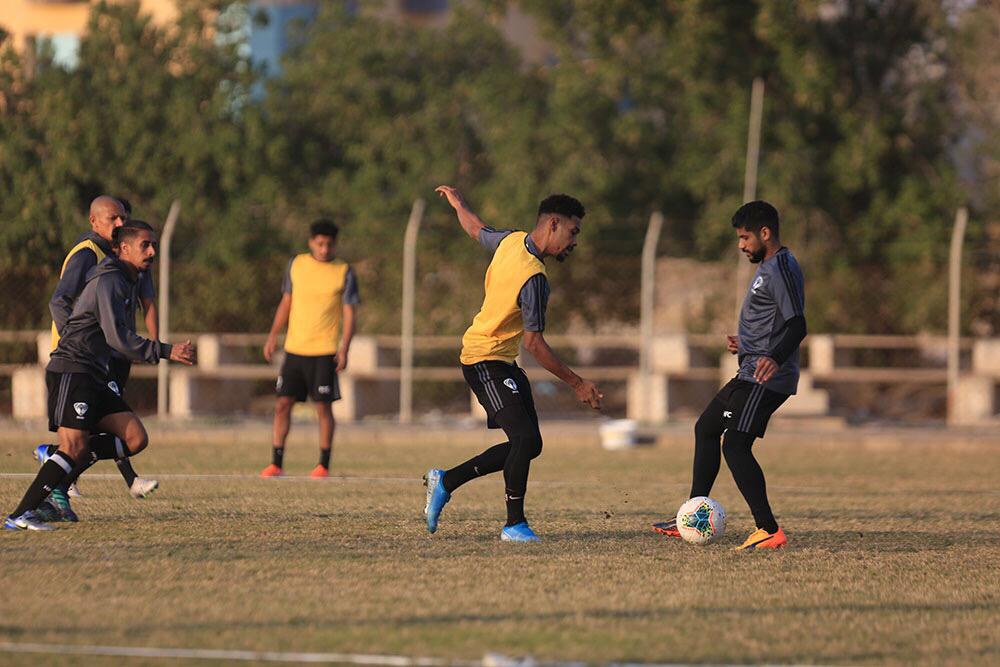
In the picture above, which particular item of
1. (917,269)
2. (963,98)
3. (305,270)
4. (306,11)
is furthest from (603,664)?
(306,11)

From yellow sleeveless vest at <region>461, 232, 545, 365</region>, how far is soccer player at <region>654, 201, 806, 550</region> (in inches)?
45.6

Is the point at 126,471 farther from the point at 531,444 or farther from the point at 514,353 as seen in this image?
the point at 531,444

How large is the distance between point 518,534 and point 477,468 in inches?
18.9

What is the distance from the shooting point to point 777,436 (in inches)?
770

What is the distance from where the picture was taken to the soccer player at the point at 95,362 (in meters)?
8.87

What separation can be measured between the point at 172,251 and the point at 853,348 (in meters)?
9.77

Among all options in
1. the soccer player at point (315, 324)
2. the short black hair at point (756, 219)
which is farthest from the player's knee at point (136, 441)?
the soccer player at point (315, 324)

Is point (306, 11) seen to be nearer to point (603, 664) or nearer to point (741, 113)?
point (741, 113)

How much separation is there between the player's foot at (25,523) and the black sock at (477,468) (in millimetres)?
2149

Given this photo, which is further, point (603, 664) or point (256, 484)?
point (256, 484)

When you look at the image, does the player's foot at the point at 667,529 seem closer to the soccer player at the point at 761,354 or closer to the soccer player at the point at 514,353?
the soccer player at the point at 761,354

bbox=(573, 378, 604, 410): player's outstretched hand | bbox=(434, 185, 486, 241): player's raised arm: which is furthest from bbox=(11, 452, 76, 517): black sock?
bbox=(573, 378, 604, 410): player's outstretched hand

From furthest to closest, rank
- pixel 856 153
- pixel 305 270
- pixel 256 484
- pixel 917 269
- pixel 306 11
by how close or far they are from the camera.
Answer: pixel 306 11
pixel 856 153
pixel 917 269
pixel 305 270
pixel 256 484

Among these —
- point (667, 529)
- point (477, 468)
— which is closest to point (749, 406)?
point (667, 529)
